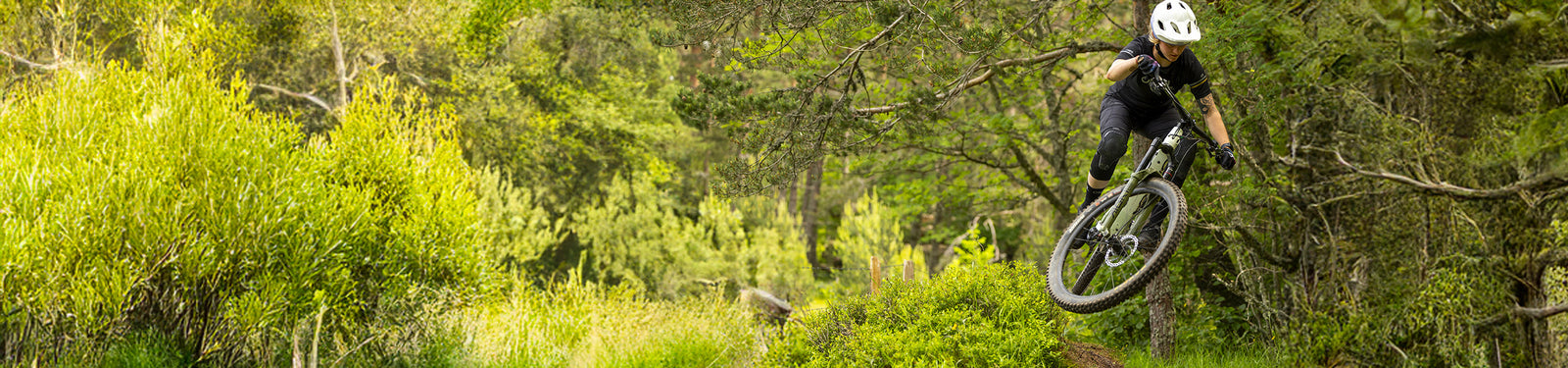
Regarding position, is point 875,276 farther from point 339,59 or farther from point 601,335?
point 339,59

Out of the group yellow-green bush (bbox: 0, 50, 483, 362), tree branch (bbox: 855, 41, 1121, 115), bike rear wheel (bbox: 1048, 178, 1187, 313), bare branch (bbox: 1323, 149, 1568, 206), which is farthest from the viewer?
yellow-green bush (bbox: 0, 50, 483, 362)

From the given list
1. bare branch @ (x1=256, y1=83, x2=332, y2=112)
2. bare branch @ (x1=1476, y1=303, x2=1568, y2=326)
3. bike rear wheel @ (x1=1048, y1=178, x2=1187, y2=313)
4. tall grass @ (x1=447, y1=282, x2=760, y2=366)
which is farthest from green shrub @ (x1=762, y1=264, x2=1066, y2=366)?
bare branch @ (x1=256, y1=83, x2=332, y2=112)

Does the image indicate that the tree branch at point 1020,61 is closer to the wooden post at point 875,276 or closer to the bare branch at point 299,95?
the wooden post at point 875,276

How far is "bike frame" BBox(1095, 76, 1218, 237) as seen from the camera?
16.3 ft

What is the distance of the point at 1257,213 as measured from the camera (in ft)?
Answer: 24.7

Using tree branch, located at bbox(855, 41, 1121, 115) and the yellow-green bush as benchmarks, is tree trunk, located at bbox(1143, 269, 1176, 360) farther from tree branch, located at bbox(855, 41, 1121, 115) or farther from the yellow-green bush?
the yellow-green bush

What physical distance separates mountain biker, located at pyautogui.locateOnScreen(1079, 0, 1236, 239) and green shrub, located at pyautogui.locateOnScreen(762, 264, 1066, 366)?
46.6 inches

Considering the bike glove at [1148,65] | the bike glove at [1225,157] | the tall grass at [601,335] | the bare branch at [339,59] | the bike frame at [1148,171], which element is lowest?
the tall grass at [601,335]

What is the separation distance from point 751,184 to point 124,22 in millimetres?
15134


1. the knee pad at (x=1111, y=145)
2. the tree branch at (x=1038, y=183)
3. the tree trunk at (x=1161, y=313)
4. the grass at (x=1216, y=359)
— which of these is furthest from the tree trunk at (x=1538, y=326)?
the tree branch at (x=1038, y=183)

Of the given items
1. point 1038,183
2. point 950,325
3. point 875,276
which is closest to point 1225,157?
point 950,325

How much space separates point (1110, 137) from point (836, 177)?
27.4 feet

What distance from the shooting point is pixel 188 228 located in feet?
32.8

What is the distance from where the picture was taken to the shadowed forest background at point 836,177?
6113 millimetres
